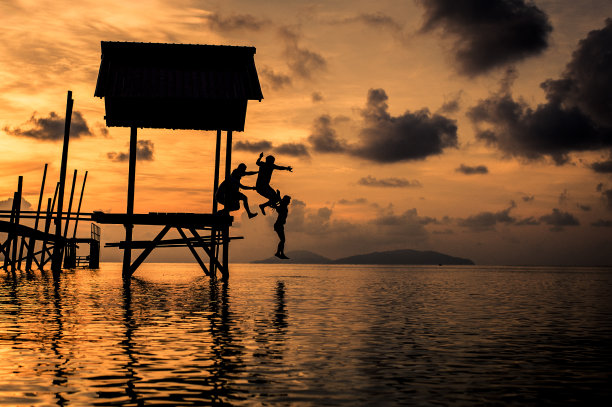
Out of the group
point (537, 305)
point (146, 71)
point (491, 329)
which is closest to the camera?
point (491, 329)

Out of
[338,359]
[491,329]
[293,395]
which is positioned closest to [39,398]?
[293,395]

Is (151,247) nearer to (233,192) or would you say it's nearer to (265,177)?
(233,192)

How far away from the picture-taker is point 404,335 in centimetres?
1320

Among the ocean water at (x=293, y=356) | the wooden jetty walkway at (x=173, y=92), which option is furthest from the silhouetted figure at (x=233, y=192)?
the ocean water at (x=293, y=356)

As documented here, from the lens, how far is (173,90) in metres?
28.0

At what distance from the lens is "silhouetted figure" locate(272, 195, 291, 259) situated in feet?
94.0

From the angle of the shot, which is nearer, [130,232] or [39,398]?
[39,398]

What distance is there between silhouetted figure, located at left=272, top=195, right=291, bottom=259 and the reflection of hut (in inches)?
76.2

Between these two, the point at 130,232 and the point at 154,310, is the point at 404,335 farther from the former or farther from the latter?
the point at 130,232

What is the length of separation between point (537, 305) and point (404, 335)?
10925mm

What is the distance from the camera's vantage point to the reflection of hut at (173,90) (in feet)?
91.7

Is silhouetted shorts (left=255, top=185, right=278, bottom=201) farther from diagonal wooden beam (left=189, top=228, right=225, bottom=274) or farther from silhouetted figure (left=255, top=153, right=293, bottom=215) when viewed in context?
diagonal wooden beam (left=189, top=228, right=225, bottom=274)

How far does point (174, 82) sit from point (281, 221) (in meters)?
6.50

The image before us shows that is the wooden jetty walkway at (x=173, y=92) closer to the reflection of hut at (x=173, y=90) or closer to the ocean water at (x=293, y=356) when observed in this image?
the reflection of hut at (x=173, y=90)
